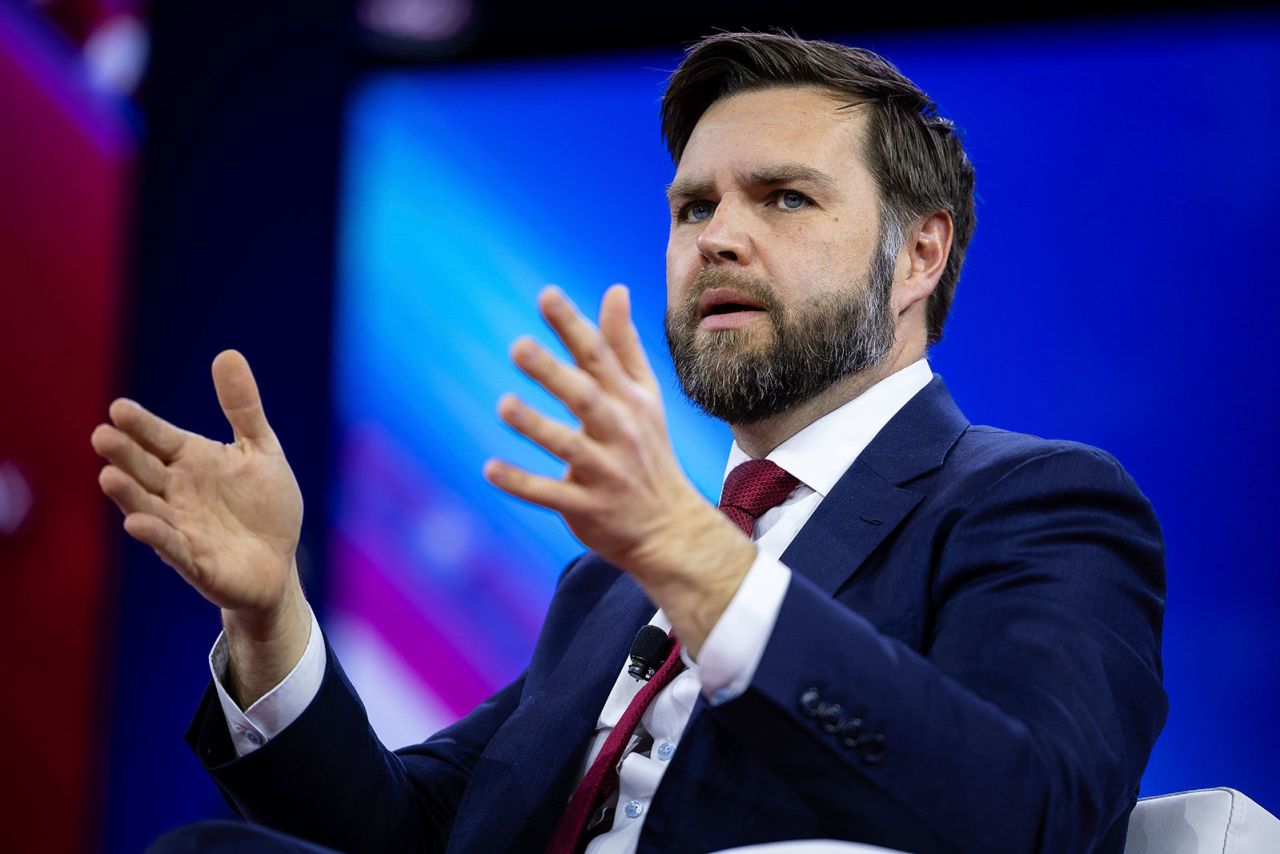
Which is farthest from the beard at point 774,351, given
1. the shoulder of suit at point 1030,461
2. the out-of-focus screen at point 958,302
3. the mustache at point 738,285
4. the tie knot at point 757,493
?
the out-of-focus screen at point 958,302

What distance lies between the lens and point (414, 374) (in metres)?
3.67

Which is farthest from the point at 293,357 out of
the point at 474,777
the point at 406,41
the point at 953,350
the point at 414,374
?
the point at 474,777

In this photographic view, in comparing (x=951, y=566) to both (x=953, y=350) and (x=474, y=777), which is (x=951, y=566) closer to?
(x=474, y=777)

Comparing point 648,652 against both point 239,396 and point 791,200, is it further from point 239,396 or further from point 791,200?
point 791,200

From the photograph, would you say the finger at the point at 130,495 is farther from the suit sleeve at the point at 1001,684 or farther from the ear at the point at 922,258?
the ear at the point at 922,258

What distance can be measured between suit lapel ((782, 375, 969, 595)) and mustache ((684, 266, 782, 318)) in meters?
0.25

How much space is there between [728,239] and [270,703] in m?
0.89

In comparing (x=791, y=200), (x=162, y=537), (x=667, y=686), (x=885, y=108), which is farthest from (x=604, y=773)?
(x=885, y=108)

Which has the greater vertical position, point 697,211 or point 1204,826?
point 697,211

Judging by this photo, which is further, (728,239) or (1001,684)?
(728,239)

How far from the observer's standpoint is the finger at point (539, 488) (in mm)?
1112

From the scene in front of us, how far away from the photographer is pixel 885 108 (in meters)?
2.04

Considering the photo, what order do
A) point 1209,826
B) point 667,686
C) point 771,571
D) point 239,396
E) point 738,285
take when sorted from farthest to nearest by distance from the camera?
1. point 738,285
2. point 667,686
3. point 239,396
4. point 1209,826
5. point 771,571

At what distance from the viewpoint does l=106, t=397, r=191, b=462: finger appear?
1453 mm
